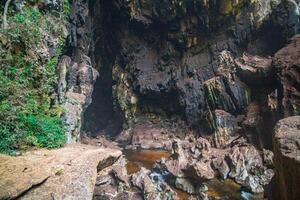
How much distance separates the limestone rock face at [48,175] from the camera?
254 inches

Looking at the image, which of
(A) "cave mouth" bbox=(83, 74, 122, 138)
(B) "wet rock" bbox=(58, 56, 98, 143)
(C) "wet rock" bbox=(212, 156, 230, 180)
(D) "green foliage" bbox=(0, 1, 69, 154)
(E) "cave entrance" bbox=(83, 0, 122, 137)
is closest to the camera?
(D) "green foliage" bbox=(0, 1, 69, 154)

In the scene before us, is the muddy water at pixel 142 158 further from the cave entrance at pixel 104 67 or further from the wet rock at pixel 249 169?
the cave entrance at pixel 104 67

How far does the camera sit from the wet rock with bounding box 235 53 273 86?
1875 centimetres

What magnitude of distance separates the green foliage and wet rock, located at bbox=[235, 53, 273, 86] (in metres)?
13.7

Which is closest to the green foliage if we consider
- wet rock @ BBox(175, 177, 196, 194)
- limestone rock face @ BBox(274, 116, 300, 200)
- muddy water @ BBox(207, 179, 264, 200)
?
wet rock @ BBox(175, 177, 196, 194)

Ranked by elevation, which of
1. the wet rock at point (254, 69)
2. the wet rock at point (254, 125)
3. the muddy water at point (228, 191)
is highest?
the wet rock at point (254, 69)

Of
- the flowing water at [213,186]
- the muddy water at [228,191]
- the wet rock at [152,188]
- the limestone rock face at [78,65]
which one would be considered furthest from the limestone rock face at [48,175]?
the limestone rock face at [78,65]

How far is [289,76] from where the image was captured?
16547 millimetres

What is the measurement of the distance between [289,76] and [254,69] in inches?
124

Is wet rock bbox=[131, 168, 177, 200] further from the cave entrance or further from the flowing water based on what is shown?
the cave entrance

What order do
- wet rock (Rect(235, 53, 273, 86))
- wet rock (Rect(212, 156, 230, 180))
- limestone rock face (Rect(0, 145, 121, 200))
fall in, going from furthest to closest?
wet rock (Rect(235, 53, 273, 86))
wet rock (Rect(212, 156, 230, 180))
limestone rock face (Rect(0, 145, 121, 200))

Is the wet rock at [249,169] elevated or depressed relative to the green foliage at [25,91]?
depressed

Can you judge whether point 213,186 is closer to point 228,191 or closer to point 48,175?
point 228,191

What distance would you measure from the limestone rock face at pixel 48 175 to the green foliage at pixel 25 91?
764mm
